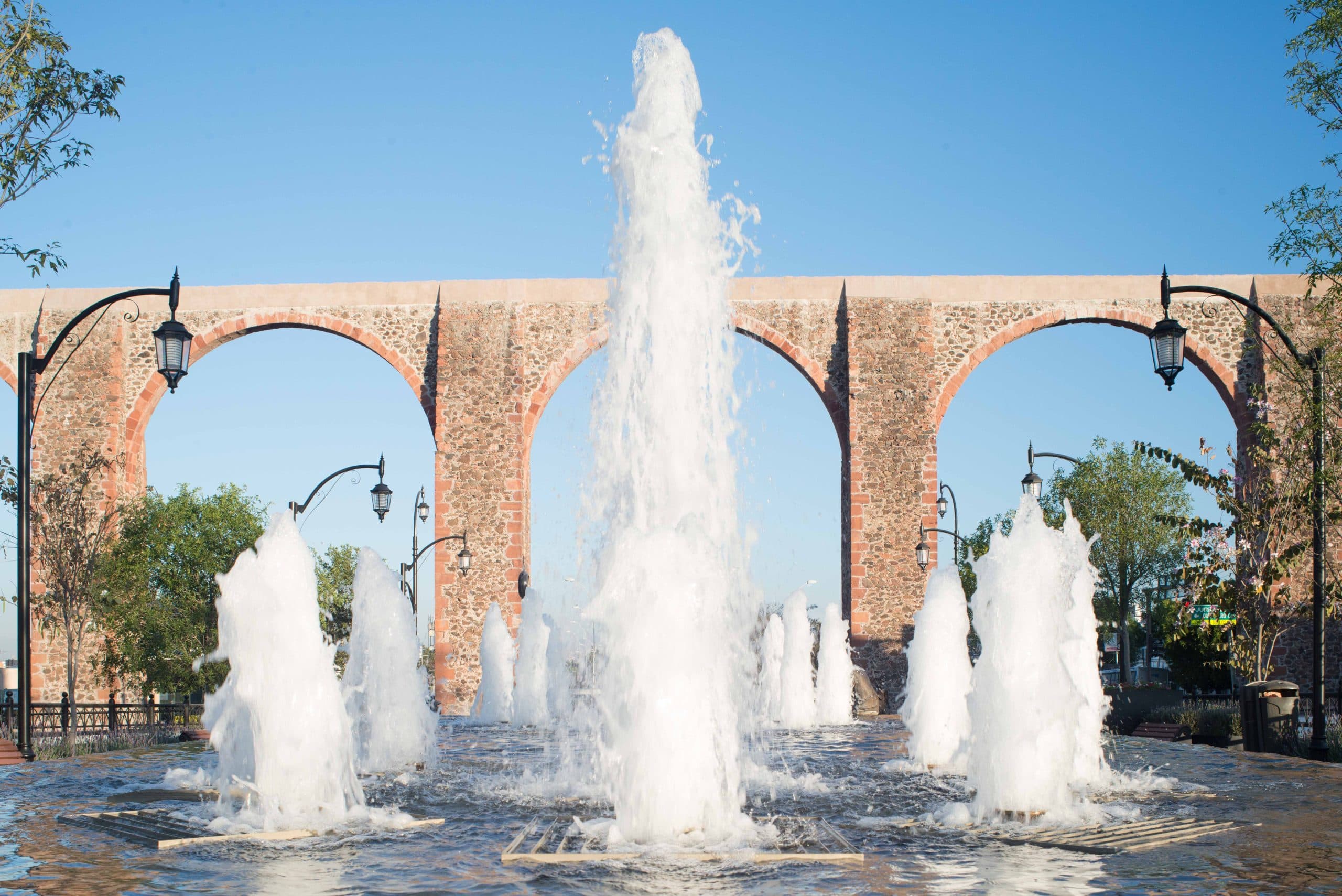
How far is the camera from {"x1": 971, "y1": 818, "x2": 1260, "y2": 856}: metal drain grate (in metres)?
4.58

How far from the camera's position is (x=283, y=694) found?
5.46 m

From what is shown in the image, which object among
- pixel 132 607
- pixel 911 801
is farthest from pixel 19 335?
pixel 911 801

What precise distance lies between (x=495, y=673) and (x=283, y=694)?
11.1 m

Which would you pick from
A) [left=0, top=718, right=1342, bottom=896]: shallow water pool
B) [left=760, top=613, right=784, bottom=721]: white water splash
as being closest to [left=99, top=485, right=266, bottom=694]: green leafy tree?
[left=760, top=613, right=784, bottom=721]: white water splash

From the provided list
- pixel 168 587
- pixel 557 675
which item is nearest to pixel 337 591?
pixel 168 587

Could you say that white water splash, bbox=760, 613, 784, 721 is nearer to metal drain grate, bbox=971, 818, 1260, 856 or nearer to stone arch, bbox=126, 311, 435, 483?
stone arch, bbox=126, 311, 435, 483

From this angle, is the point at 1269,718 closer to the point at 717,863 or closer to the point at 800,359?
the point at 717,863

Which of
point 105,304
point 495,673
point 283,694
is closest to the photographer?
point 283,694

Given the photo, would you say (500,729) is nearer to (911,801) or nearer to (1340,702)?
(911,801)

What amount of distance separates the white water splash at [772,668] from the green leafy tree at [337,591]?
8.08 metres

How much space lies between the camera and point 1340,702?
13852mm

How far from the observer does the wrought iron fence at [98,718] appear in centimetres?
1248

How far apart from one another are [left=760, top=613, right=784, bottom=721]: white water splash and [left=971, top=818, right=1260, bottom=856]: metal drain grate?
9.29 meters

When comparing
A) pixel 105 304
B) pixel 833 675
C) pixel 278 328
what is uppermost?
pixel 278 328
